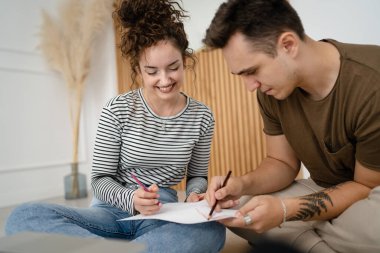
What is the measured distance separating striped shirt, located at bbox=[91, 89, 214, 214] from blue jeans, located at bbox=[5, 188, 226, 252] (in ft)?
0.29

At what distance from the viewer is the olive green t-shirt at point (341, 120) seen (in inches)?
34.7

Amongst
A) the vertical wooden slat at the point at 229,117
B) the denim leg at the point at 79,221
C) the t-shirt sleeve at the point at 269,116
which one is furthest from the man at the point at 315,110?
the vertical wooden slat at the point at 229,117

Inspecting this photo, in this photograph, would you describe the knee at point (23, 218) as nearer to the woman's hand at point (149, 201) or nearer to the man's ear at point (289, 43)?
the woman's hand at point (149, 201)

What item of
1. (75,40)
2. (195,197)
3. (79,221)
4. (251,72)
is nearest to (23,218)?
(79,221)

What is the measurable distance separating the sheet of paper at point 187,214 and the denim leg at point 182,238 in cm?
4

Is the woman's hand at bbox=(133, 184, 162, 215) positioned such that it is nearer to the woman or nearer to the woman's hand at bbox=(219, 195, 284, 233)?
the woman

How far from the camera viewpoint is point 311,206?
35.3 inches

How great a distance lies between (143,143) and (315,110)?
1.71ft

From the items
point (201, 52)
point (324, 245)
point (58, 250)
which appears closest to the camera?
point (58, 250)

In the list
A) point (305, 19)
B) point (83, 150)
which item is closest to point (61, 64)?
point (83, 150)

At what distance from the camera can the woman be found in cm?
95

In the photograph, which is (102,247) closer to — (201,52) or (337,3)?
(337,3)

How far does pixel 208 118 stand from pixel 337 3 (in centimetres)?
110

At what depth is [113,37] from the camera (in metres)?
3.02
